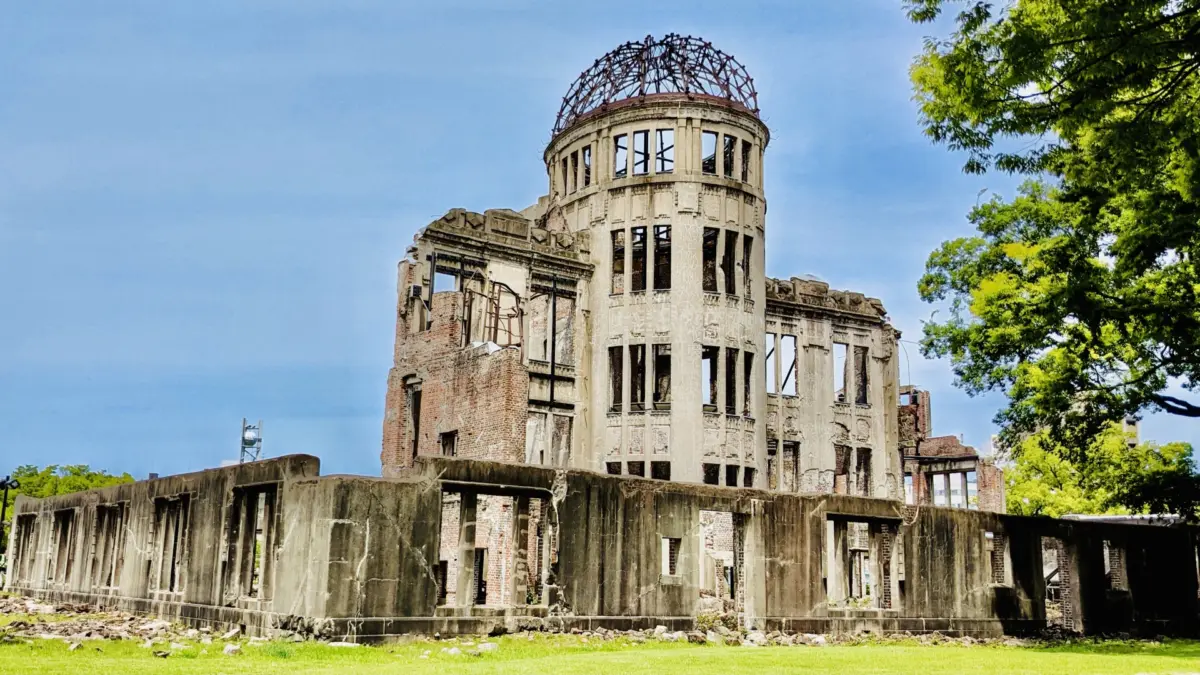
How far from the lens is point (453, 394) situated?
28828mm

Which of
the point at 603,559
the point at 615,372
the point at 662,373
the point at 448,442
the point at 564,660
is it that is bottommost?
the point at 564,660

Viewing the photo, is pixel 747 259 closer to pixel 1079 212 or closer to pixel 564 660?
pixel 1079 212

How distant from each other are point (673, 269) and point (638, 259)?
7.84ft

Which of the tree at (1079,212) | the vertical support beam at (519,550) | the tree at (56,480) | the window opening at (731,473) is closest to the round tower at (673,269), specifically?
the window opening at (731,473)

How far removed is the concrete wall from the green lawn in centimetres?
107

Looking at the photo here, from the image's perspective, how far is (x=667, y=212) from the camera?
32969mm

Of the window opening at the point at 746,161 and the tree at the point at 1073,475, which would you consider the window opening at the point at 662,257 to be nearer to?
the window opening at the point at 746,161

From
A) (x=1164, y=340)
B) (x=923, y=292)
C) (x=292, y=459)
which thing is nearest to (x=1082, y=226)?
(x=1164, y=340)

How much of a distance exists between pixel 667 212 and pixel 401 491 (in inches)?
706

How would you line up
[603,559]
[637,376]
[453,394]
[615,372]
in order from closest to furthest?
[603,559]
[453,394]
[615,372]
[637,376]

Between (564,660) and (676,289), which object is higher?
(676,289)

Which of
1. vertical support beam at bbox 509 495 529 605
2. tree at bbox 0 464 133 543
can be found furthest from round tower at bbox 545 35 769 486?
tree at bbox 0 464 133 543

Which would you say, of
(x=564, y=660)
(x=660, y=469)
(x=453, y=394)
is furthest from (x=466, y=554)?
(x=660, y=469)

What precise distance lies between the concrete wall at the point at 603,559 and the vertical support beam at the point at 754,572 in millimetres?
26
